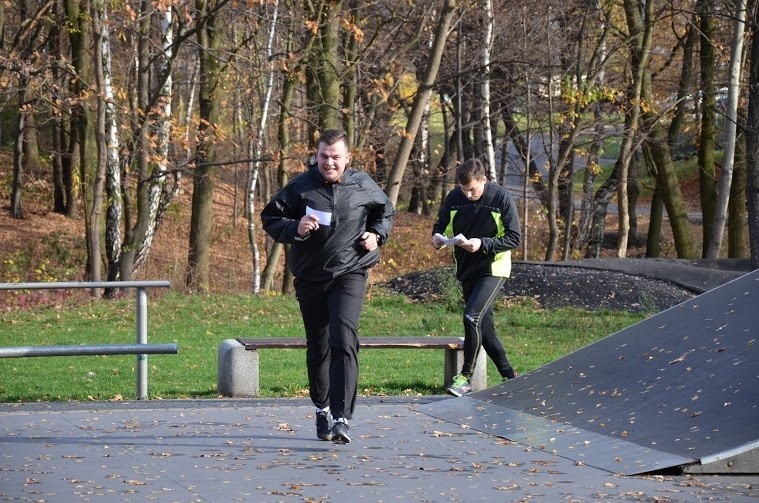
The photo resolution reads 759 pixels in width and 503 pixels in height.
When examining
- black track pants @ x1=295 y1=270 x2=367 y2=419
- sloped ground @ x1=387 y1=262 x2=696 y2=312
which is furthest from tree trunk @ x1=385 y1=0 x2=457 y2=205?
black track pants @ x1=295 y1=270 x2=367 y2=419

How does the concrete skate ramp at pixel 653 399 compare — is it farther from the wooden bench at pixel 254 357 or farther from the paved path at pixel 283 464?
the wooden bench at pixel 254 357

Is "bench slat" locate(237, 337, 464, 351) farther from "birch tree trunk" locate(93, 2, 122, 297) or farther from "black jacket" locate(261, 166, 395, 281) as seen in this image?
"birch tree trunk" locate(93, 2, 122, 297)

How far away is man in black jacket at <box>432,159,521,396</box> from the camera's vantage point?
10.3m

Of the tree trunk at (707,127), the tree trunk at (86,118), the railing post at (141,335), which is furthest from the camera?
the tree trunk at (707,127)

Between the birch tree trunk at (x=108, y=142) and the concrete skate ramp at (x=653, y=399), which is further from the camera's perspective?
the birch tree trunk at (x=108, y=142)

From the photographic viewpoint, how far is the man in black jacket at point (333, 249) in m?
7.86

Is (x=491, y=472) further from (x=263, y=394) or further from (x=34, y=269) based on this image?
(x=34, y=269)

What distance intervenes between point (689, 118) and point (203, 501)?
1217 inches

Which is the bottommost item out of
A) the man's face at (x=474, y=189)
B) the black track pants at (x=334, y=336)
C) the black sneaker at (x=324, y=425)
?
the black sneaker at (x=324, y=425)

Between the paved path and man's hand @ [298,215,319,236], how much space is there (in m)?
1.37

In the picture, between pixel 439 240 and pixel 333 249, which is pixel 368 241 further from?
pixel 439 240

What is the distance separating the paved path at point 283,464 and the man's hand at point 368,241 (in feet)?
4.18

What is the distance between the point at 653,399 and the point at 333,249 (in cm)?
232

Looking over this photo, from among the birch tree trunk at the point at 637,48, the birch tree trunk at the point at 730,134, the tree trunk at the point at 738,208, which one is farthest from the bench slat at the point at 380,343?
the tree trunk at the point at 738,208
